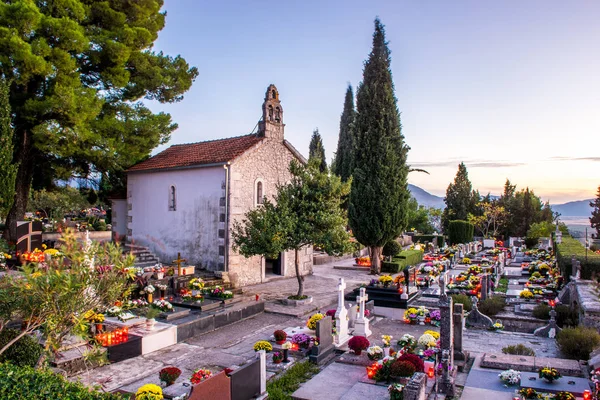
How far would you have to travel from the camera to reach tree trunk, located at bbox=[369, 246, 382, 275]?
2785cm

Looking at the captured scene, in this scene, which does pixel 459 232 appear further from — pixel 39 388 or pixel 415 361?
pixel 39 388

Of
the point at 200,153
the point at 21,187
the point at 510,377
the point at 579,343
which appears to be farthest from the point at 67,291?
the point at 21,187

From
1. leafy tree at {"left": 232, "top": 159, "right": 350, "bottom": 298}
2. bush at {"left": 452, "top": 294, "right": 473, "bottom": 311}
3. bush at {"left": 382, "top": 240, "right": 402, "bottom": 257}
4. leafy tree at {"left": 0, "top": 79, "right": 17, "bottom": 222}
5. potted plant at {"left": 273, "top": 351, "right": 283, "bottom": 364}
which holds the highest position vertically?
leafy tree at {"left": 0, "top": 79, "right": 17, "bottom": 222}

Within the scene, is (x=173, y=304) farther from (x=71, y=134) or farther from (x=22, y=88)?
(x=22, y=88)

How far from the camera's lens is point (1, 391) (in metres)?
5.70

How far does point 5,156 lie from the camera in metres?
18.3

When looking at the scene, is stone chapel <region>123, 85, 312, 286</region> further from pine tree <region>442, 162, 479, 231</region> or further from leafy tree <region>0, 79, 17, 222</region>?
pine tree <region>442, 162, 479, 231</region>

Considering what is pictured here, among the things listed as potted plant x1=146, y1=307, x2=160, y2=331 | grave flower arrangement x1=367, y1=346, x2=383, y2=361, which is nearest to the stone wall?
potted plant x1=146, y1=307, x2=160, y2=331

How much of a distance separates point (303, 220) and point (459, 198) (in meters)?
41.0

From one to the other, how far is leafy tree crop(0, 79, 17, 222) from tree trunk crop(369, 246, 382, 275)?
19.8m

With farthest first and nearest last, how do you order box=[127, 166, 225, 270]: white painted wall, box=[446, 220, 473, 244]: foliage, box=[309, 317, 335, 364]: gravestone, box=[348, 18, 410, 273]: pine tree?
box=[446, 220, 473, 244]: foliage
box=[348, 18, 410, 273]: pine tree
box=[127, 166, 225, 270]: white painted wall
box=[309, 317, 335, 364]: gravestone

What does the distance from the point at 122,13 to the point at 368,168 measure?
16.1 metres

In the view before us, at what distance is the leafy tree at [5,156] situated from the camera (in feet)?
58.5

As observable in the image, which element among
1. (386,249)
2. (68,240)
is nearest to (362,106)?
(386,249)
